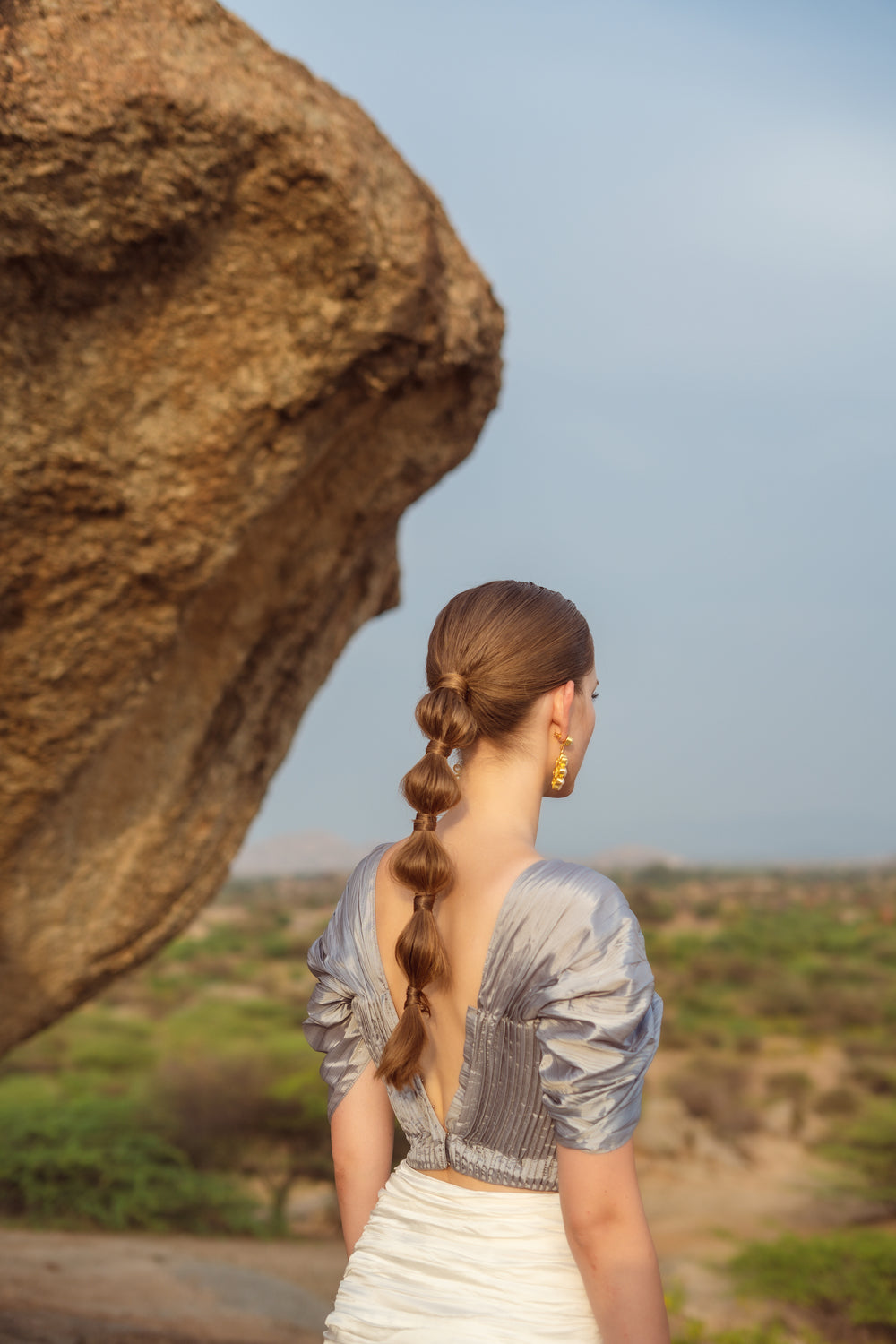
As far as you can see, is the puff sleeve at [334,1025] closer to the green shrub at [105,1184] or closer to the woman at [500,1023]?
the woman at [500,1023]

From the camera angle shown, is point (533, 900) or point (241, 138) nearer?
point (533, 900)

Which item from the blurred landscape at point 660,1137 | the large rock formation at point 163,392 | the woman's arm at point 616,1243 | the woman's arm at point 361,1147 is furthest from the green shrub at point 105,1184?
the woman's arm at point 616,1243

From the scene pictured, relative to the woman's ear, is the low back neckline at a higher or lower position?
lower

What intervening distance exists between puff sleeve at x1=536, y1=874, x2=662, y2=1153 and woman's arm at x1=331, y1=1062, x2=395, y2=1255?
1.54 feet

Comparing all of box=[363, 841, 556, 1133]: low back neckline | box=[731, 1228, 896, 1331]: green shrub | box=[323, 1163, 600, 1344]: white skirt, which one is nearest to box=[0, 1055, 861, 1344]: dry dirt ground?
box=[731, 1228, 896, 1331]: green shrub

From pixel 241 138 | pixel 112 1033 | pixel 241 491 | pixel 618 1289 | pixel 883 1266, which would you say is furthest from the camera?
pixel 112 1033

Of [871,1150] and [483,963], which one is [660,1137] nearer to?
[871,1150]

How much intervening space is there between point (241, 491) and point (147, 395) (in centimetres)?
40

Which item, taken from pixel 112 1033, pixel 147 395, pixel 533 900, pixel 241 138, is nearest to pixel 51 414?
pixel 147 395

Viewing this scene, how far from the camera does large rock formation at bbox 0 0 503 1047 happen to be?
8.29ft

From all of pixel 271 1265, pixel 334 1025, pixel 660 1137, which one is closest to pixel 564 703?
pixel 334 1025

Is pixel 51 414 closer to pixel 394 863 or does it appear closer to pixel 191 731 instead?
pixel 191 731

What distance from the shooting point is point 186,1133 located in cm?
1119

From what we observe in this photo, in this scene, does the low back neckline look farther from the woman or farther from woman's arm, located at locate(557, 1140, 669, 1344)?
woman's arm, located at locate(557, 1140, 669, 1344)
